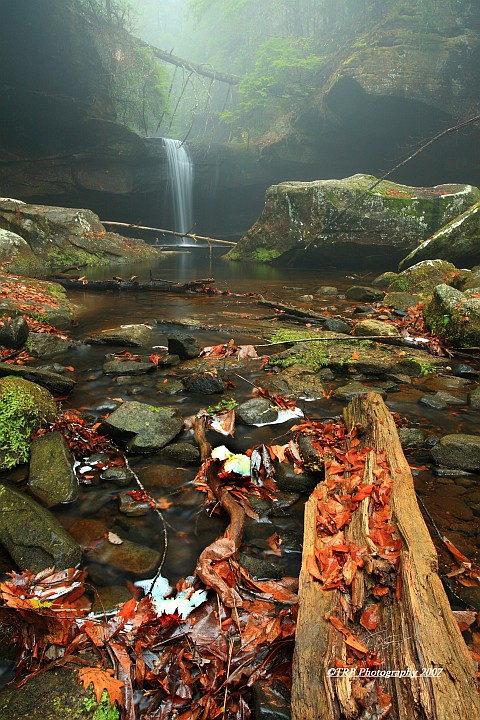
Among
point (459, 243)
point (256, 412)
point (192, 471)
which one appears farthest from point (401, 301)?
point (192, 471)

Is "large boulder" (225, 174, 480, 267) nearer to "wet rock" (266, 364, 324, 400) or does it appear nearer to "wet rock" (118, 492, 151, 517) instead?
"wet rock" (266, 364, 324, 400)

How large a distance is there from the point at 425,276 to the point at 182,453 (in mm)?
10155

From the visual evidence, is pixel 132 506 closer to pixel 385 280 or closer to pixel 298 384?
pixel 298 384

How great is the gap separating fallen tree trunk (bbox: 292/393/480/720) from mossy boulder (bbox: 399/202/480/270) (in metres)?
12.3

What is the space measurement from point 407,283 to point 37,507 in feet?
36.6

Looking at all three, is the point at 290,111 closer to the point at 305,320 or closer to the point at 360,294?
the point at 360,294

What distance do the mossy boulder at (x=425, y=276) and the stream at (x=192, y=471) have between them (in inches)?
137

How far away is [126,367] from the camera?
17.0ft

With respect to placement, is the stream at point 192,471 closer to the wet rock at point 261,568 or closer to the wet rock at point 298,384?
the wet rock at point 261,568

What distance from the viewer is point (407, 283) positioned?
11.5 metres

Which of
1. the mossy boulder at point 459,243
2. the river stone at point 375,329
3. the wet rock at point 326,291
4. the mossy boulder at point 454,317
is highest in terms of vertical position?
the mossy boulder at point 459,243

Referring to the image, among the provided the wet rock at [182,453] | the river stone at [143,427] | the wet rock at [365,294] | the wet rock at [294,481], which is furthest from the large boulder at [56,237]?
the wet rock at [294,481]

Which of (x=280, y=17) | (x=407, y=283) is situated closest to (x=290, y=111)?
(x=280, y=17)

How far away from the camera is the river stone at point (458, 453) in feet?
10.6
